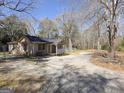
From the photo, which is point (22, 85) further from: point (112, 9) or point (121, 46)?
point (121, 46)

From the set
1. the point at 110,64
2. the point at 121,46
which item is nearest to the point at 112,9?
the point at 110,64

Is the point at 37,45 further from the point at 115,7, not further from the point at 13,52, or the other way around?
the point at 115,7

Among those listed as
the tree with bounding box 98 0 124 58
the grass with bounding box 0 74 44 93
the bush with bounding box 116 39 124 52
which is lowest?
the grass with bounding box 0 74 44 93

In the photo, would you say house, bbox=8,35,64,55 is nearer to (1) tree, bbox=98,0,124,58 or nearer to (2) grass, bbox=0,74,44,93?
(1) tree, bbox=98,0,124,58

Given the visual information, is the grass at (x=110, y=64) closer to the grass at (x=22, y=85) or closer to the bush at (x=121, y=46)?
the grass at (x=22, y=85)

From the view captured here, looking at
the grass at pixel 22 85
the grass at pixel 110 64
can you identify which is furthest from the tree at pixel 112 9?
the grass at pixel 22 85

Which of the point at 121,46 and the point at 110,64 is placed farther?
the point at 121,46

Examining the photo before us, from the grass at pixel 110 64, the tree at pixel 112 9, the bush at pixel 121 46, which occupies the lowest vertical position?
the grass at pixel 110 64

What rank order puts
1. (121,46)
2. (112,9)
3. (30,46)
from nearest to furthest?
(112,9), (30,46), (121,46)

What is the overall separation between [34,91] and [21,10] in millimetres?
15474

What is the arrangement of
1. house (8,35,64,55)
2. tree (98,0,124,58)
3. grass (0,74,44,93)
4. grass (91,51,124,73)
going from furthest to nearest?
house (8,35,64,55) < tree (98,0,124,58) < grass (91,51,124,73) < grass (0,74,44,93)

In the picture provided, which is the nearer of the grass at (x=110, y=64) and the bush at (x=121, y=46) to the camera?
the grass at (x=110, y=64)

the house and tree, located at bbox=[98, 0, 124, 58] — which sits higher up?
tree, located at bbox=[98, 0, 124, 58]

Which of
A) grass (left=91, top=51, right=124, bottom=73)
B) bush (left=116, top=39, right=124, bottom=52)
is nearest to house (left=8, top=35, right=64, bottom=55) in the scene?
grass (left=91, top=51, right=124, bottom=73)
